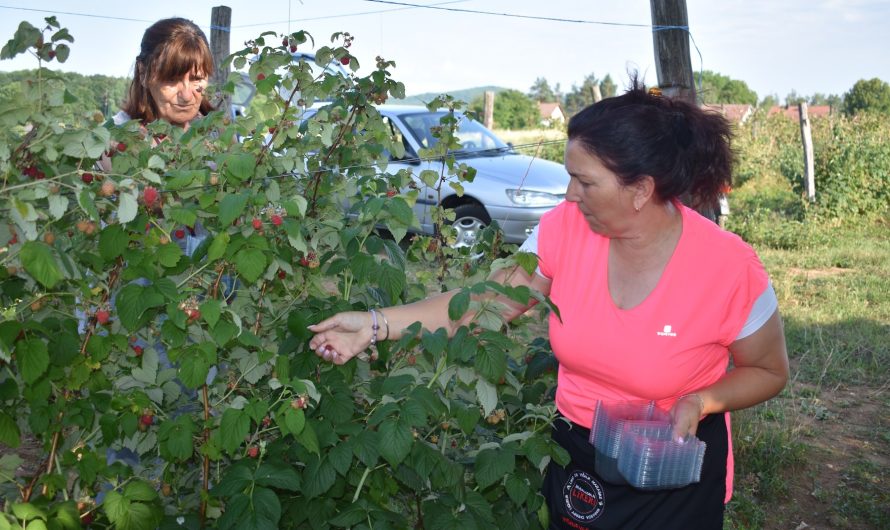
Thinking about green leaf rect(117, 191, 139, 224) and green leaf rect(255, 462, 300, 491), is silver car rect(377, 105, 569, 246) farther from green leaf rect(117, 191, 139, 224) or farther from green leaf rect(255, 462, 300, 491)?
green leaf rect(117, 191, 139, 224)

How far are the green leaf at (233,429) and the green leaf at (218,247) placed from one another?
1.10ft

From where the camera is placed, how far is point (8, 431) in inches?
75.4

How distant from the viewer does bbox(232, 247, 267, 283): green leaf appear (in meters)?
1.92

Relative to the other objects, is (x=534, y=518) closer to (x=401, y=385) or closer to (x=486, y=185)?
(x=401, y=385)

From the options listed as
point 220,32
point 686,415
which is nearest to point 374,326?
point 686,415

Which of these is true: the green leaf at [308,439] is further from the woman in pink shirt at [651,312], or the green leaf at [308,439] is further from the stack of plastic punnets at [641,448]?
the stack of plastic punnets at [641,448]

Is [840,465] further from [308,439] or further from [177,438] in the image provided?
[177,438]

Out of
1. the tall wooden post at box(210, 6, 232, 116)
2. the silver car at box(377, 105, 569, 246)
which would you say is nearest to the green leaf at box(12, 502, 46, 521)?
the tall wooden post at box(210, 6, 232, 116)

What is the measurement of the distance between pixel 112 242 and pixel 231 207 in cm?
26

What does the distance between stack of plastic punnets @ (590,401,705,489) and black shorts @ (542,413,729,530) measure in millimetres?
58

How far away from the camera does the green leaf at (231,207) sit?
75.2 inches

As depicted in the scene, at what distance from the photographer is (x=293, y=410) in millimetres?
1871

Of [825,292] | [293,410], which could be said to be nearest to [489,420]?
[293,410]

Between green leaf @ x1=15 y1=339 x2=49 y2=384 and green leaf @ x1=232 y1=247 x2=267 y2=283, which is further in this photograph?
green leaf @ x1=232 y1=247 x2=267 y2=283
